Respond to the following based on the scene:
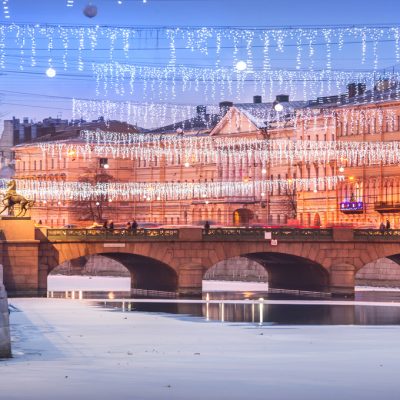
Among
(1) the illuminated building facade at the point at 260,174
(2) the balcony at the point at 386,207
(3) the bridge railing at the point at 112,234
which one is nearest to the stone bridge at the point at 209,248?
(3) the bridge railing at the point at 112,234

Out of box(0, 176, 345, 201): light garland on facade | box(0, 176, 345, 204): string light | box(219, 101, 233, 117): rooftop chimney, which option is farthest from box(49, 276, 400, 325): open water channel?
box(219, 101, 233, 117): rooftop chimney

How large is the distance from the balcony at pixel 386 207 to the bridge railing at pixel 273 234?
24599 mm

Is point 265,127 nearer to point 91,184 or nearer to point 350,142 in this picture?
point 350,142

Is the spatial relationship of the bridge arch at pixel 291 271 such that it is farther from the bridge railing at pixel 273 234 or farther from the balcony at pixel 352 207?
the balcony at pixel 352 207

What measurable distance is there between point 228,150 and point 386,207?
2887 cm

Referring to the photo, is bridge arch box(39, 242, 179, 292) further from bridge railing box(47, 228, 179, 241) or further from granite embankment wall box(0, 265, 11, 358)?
granite embankment wall box(0, 265, 11, 358)

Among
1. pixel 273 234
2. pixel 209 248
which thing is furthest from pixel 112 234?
pixel 273 234

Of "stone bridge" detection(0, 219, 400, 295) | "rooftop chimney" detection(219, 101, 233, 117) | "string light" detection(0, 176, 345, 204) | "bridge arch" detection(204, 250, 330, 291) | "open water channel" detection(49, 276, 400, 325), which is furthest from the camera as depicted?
"rooftop chimney" detection(219, 101, 233, 117)

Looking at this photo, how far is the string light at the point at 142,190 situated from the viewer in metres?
133

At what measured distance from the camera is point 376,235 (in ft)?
272

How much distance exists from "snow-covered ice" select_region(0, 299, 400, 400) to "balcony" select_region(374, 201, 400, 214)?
170ft

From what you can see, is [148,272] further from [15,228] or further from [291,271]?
[15,228]

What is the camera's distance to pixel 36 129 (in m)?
170

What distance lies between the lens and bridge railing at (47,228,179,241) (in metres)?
80.2
